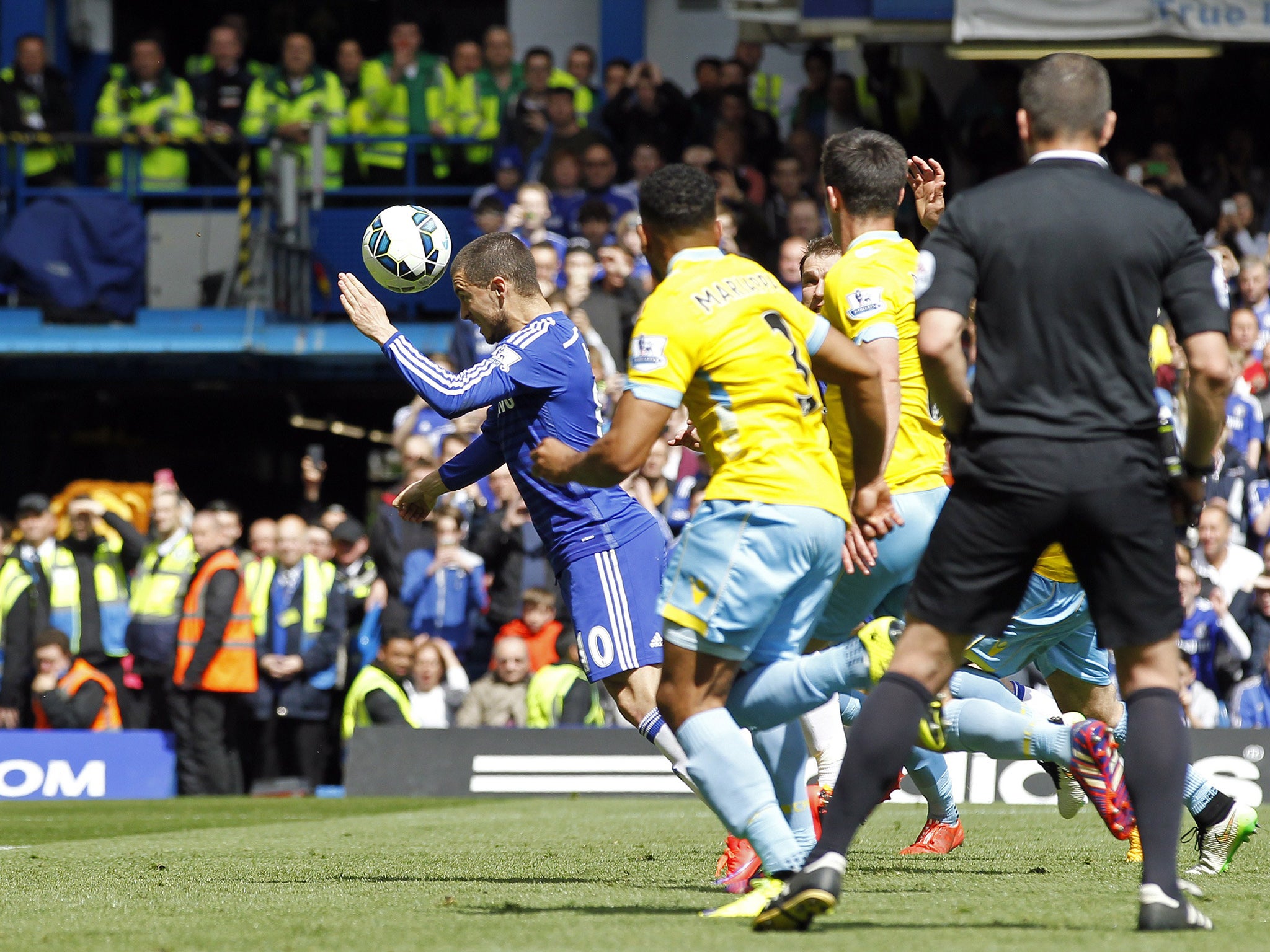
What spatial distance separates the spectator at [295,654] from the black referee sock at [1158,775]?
10285 millimetres

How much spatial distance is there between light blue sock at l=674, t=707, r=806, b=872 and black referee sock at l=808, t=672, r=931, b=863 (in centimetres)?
30

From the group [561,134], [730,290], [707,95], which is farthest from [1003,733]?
[707,95]

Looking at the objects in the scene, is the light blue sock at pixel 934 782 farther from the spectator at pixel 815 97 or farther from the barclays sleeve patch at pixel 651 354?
the spectator at pixel 815 97

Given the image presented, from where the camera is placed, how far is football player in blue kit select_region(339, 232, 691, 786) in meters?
6.56

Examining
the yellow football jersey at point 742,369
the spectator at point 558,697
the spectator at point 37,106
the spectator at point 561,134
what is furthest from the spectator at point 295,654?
the yellow football jersey at point 742,369

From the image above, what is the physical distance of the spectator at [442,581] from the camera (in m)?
13.9

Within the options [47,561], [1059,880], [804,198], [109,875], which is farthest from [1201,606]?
[47,561]

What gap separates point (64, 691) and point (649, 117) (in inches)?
284

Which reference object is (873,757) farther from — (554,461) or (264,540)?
(264,540)

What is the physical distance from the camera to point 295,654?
47.2 feet

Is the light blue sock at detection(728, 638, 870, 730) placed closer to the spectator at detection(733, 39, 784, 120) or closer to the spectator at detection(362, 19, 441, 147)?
the spectator at detection(733, 39, 784, 120)

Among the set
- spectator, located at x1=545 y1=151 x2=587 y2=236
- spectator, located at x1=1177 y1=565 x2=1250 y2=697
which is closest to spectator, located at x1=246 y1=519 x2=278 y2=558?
spectator, located at x1=545 y1=151 x2=587 y2=236

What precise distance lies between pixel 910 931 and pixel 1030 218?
1.85m

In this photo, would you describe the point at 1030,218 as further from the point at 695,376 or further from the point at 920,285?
the point at 695,376
